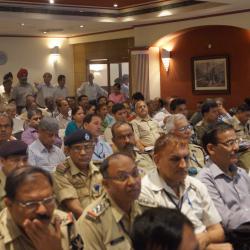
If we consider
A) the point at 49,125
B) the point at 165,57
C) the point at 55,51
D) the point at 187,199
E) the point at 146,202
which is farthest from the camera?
the point at 55,51

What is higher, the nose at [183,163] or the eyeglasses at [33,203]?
the nose at [183,163]

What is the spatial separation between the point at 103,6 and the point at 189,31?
219cm

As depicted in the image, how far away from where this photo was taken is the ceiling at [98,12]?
364 inches

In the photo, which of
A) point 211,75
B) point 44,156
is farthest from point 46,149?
point 211,75

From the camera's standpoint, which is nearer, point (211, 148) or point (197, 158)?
point (211, 148)

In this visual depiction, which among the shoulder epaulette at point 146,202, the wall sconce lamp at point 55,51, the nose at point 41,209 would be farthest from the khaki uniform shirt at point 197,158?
the wall sconce lamp at point 55,51

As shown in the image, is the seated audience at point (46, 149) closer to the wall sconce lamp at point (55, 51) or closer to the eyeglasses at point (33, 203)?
the eyeglasses at point (33, 203)

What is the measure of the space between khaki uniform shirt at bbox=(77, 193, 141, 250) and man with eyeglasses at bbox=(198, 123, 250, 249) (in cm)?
86

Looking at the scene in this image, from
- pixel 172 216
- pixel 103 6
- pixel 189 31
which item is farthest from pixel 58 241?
pixel 189 31

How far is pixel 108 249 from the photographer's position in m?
2.13

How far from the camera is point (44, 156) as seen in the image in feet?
13.7

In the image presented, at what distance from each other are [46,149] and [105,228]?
85.8 inches

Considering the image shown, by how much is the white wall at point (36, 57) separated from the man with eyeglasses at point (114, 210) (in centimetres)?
1083

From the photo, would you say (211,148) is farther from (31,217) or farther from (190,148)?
(31,217)
